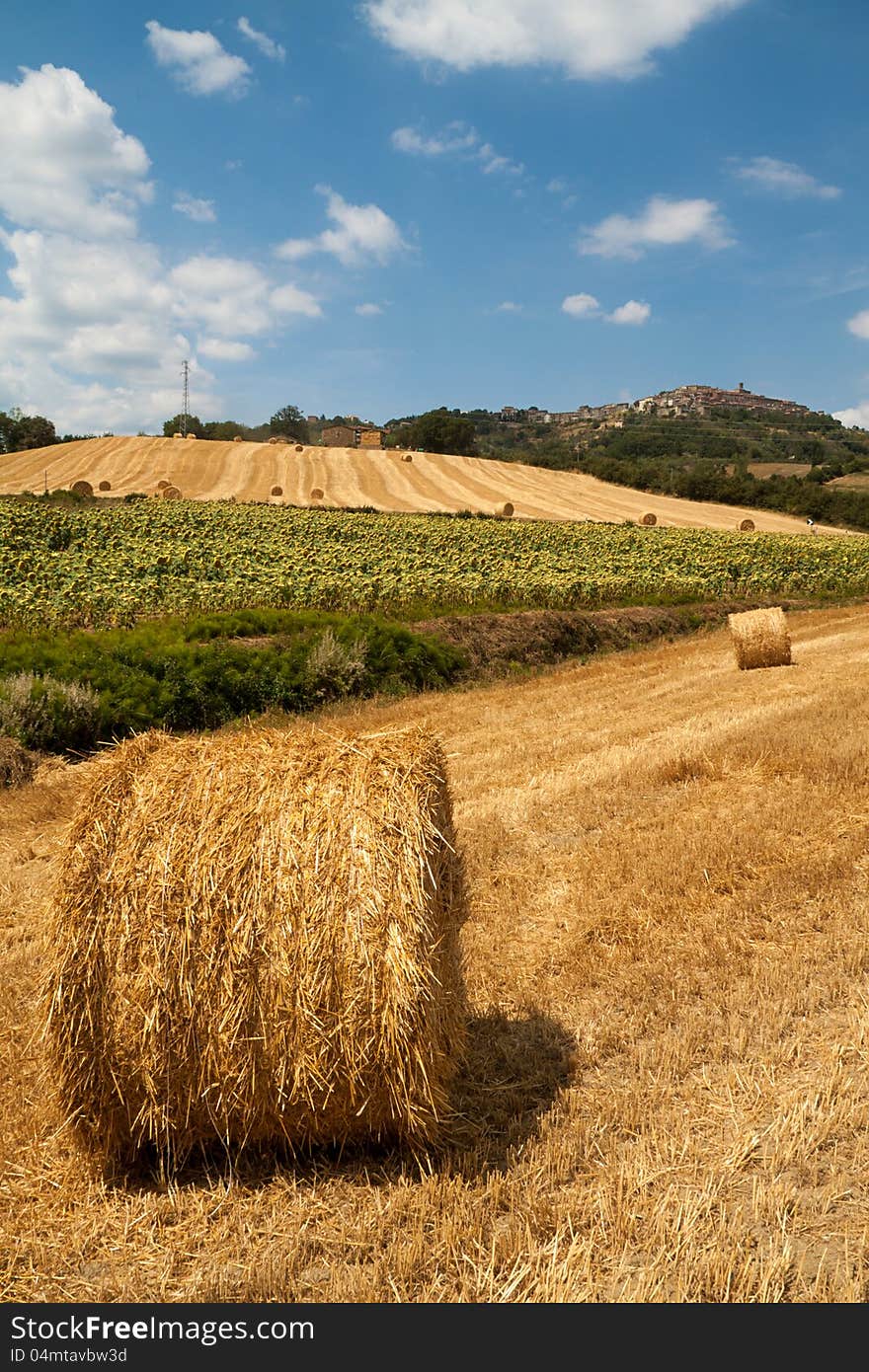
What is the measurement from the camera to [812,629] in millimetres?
22531

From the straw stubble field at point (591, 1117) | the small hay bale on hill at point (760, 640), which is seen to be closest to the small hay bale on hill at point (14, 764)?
the straw stubble field at point (591, 1117)

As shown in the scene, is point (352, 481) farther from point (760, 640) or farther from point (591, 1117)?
point (591, 1117)

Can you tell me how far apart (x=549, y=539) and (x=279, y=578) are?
55.3 ft

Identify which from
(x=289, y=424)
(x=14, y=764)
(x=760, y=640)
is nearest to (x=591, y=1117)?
(x=14, y=764)

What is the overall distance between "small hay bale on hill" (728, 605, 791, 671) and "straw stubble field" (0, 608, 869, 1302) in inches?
313

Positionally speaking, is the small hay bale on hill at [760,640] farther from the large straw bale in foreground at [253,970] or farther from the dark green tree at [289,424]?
the dark green tree at [289,424]

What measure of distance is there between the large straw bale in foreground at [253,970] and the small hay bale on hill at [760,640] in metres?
13.4

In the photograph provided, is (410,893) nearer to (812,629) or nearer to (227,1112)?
(227,1112)

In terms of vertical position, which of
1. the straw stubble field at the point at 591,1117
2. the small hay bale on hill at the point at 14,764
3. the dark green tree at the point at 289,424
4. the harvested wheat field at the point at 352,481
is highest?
the dark green tree at the point at 289,424

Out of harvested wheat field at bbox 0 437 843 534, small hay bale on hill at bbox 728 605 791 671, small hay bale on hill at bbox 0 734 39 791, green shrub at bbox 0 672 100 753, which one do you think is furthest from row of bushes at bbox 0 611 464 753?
harvested wheat field at bbox 0 437 843 534

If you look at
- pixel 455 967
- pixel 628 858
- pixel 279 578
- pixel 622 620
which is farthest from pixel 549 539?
pixel 455 967

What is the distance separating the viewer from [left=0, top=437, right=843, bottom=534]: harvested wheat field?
50.8 metres

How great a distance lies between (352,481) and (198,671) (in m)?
45.8

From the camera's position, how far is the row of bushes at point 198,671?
36.4ft
